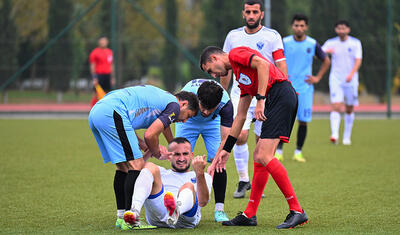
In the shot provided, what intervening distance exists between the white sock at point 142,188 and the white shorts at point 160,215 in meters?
0.17

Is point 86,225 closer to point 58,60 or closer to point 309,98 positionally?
point 309,98

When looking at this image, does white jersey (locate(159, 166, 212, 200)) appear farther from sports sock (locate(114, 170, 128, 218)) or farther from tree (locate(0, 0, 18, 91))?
tree (locate(0, 0, 18, 91))

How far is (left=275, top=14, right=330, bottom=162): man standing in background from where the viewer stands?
11.0m

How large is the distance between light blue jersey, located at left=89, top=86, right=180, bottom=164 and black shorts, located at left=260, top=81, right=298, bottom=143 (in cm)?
83

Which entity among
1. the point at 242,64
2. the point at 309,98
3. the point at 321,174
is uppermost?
the point at 242,64

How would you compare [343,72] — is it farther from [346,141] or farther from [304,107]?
[304,107]

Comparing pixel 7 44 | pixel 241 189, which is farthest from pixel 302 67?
pixel 7 44

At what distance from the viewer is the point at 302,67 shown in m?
11.1

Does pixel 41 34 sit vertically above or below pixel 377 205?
above

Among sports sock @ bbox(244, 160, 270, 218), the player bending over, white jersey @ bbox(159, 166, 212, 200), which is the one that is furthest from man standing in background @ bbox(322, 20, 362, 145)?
the player bending over

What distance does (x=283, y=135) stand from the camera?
597cm

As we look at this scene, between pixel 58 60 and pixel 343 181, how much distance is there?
18.6m

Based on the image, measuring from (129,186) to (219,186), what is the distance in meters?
1.10

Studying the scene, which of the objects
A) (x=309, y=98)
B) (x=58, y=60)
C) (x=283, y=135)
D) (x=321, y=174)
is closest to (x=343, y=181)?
(x=321, y=174)
